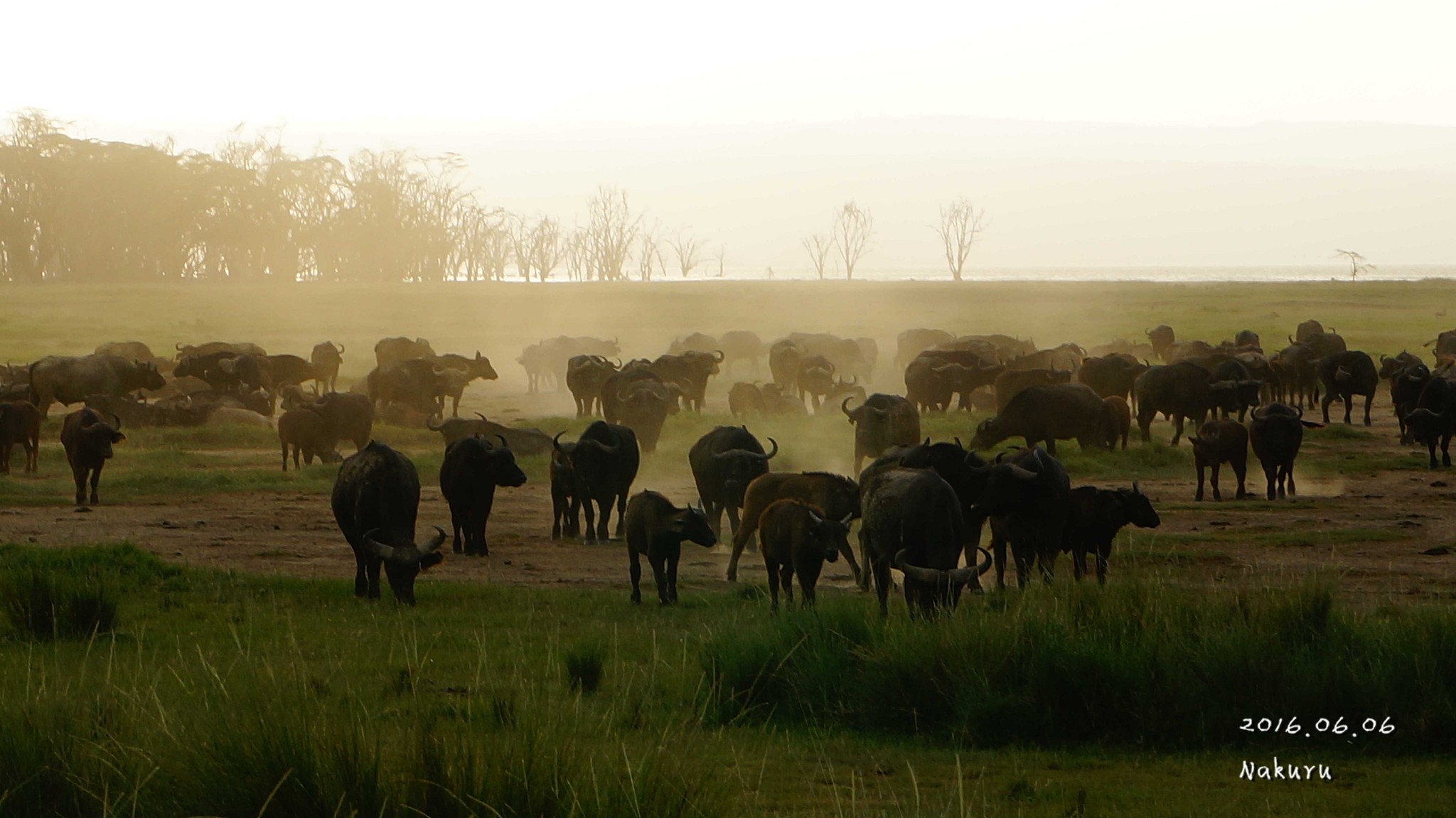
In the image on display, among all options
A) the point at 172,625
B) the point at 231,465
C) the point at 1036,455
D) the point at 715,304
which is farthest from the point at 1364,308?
the point at 172,625

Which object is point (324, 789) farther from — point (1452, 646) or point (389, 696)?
point (1452, 646)

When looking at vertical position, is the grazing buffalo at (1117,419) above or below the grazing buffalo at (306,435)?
above

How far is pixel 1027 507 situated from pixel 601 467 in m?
6.58

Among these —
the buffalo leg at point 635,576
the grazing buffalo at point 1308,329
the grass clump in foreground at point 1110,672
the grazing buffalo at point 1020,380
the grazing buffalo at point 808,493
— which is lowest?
the buffalo leg at point 635,576

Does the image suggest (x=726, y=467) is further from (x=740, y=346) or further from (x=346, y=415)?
(x=740, y=346)

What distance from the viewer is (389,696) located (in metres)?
8.43

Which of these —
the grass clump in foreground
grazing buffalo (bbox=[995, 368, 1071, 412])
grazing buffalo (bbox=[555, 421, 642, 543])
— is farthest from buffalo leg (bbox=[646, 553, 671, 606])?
grazing buffalo (bbox=[995, 368, 1071, 412])

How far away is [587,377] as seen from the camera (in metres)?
32.2

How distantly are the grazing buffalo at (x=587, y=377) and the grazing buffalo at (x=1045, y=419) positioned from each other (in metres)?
10.9

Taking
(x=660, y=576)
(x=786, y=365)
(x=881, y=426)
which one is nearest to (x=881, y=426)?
(x=881, y=426)

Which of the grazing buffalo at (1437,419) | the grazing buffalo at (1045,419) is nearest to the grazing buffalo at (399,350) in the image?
the grazing buffalo at (1045,419)

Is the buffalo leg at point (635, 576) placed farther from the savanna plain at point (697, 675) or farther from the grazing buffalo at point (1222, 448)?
the grazing buffalo at point (1222, 448)

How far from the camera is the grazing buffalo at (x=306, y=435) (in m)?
24.3

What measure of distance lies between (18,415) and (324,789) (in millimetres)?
20160
